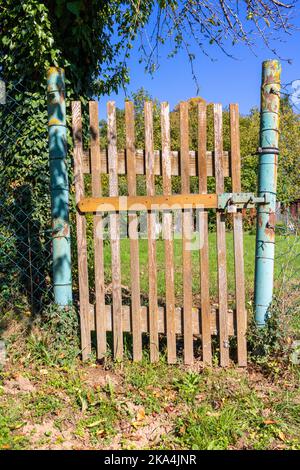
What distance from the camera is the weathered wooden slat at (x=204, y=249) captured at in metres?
3.09

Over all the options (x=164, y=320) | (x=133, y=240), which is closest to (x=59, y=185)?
(x=133, y=240)

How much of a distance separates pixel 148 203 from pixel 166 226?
227 millimetres

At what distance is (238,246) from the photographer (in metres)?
3.10

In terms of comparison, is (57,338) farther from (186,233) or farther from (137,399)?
(186,233)

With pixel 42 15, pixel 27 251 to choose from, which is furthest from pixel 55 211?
pixel 42 15

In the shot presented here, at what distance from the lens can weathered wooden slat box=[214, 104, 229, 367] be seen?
309 centimetres

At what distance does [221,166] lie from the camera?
3.10 metres

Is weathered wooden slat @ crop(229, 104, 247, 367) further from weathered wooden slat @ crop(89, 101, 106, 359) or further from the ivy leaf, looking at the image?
the ivy leaf

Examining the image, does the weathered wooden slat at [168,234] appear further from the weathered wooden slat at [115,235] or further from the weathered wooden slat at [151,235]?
the weathered wooden slat at [115,235]

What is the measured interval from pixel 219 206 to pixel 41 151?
199 cm

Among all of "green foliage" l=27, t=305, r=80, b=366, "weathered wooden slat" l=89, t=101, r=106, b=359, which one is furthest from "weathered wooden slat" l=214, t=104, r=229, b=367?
"green foliage" l=27, t=305, r=80, b=366

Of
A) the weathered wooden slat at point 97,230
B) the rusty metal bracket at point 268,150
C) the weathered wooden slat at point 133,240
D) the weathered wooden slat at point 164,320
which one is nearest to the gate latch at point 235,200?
the rusty metal bracket at point 268,150
